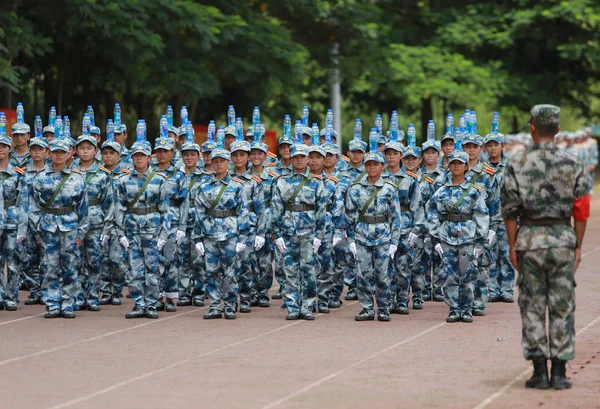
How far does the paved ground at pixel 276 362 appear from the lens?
30.3 feet

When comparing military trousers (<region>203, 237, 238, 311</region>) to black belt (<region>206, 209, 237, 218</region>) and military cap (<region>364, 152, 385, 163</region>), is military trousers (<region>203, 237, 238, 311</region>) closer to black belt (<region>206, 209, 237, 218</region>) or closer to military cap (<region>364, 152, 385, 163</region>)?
black belt (<region>206, 209, 237, 218</region>)

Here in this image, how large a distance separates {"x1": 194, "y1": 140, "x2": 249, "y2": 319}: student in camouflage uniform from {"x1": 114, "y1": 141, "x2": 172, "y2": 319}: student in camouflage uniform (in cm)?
50

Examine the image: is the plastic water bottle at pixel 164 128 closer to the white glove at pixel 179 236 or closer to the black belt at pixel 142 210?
the white glove at pixel 179 236

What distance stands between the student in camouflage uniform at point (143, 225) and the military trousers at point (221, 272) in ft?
1.99

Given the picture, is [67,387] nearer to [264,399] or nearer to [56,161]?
[264,399]

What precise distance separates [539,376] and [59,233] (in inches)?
248

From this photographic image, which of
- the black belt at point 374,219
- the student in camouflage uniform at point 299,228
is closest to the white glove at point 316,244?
the student in camouflage uniform at point 299,228

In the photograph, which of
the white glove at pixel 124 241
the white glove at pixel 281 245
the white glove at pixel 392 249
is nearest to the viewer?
the white glove at pixel 392 249

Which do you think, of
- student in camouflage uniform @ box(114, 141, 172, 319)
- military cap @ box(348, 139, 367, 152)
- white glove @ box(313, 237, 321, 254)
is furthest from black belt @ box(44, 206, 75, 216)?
military cap @ box(348, 139, 367, 152)

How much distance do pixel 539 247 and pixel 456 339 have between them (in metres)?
2.83

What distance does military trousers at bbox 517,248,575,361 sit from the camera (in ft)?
31.2

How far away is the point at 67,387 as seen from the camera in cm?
979

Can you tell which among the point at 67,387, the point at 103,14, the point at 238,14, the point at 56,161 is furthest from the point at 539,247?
the point at 238,14

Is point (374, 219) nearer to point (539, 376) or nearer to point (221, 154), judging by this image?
point (221, 154)
